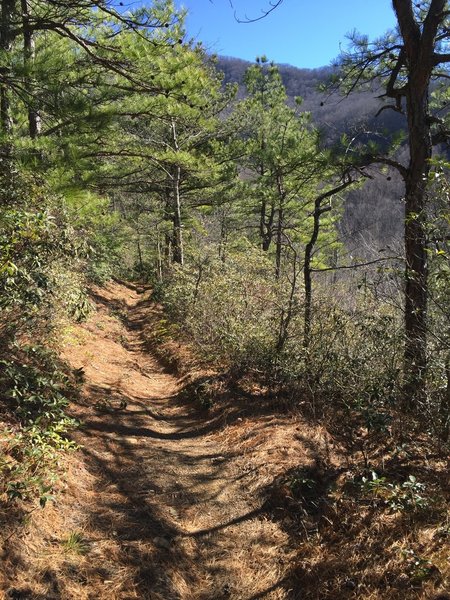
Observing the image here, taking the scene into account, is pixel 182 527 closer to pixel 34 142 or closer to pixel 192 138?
pixel 34 142

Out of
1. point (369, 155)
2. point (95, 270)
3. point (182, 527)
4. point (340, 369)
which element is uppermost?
point (369, 155)

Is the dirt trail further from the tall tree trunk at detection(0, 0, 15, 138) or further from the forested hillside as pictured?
the tall tree trunk at detection(0, 0, 15, 138)

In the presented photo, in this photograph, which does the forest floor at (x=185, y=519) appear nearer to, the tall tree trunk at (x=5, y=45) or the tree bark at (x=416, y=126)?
the tree bark at (x=416, y=126)

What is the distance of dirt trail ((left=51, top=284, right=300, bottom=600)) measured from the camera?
3.02 meters

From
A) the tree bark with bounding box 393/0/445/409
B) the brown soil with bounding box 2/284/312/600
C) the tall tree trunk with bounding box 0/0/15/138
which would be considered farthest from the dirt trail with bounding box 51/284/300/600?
the tall tree trunk with bounding box 0/0/15/138

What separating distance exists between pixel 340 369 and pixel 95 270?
938cm

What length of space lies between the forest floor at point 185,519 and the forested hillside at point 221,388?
17 mm

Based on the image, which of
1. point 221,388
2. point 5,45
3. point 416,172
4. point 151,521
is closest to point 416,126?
point 416,172

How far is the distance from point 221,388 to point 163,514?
2.85 metres

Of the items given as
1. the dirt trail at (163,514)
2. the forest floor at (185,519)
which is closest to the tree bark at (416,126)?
the forest floor at (185,519)

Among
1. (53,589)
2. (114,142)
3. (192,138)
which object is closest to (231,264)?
(114,142)

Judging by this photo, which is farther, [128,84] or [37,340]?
[128,84]

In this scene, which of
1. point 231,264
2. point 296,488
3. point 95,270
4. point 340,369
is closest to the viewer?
point 296,488

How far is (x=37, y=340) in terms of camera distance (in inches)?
220
